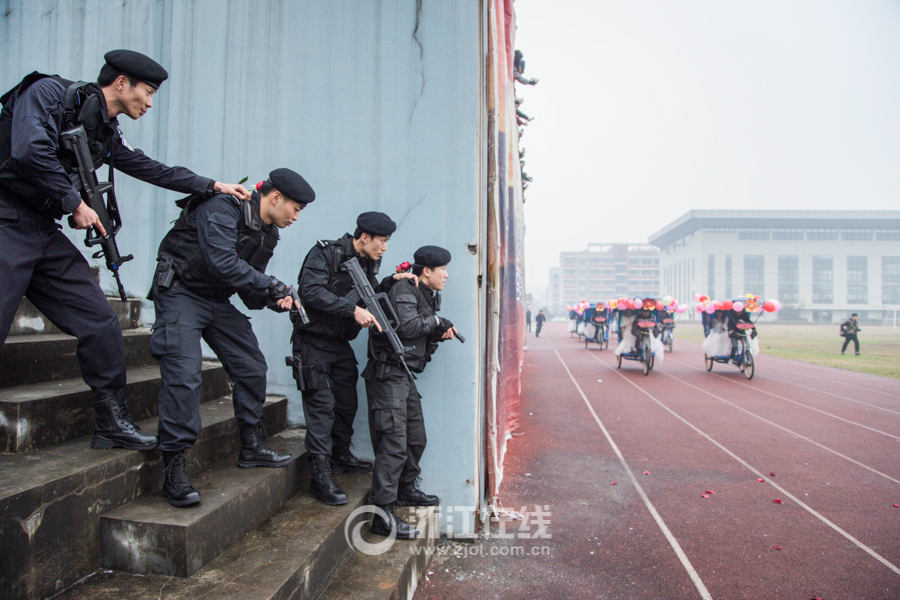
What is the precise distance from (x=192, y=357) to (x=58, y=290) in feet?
1.97

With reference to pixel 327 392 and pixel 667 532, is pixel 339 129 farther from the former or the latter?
pixel 667 532

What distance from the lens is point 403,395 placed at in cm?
291

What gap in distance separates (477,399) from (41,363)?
97.0 inches

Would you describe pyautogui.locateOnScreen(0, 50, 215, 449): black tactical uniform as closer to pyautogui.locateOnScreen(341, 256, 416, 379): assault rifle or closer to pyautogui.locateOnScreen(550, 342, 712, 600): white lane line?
pyautogui.locateOnScreen(341, 256, 416, 379): assault rifle

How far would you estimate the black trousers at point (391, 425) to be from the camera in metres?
2.79

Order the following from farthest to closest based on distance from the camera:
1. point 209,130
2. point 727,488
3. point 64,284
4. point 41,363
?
1. point 727,488
2. point 209,130
3. point 41,363
4. point 64,284

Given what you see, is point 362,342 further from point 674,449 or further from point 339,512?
point 674,449

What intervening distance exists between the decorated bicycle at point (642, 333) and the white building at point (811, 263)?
7758 centimetres

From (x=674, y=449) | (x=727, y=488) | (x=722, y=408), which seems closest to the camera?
(x=727, y=488)

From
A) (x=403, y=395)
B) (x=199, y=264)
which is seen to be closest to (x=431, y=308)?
(x=403, y=395)

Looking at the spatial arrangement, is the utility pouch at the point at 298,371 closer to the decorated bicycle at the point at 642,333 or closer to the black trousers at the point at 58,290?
the black trousers at the point at 58,290

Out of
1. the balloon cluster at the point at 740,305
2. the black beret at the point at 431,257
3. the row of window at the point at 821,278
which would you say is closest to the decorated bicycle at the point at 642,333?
the balloon cluster at the point at 740,305

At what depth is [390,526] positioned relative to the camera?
2768 millimetres

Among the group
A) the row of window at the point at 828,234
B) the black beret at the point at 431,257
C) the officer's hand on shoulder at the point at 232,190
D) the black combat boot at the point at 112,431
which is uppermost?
the row of window at the point at 828,234
